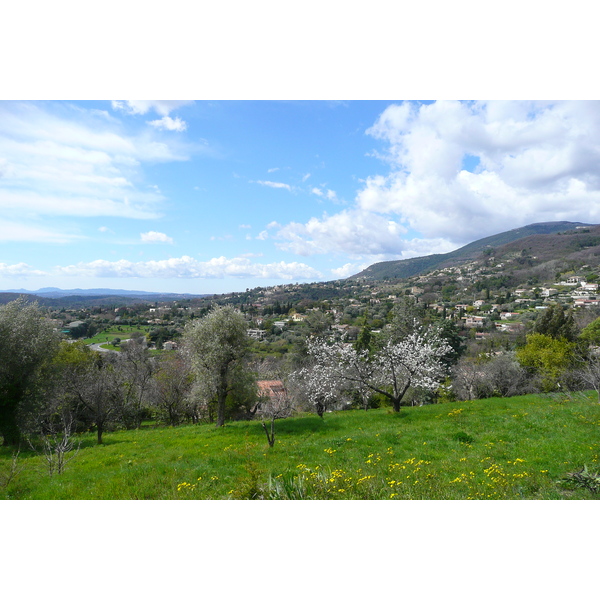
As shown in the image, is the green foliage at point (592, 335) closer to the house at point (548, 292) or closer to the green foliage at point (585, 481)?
the green foliage at point (585, 481)

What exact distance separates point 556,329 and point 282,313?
87491 millimetres

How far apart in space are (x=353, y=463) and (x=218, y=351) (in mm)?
8717

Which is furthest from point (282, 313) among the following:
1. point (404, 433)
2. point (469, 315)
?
point (404, 433)

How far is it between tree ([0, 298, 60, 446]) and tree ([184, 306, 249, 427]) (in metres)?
6.14

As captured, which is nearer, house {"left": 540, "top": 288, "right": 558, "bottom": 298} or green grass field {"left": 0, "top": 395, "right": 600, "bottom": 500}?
green grass field {"left": 0, "top": 395, "right": 600, "bottom": 500}

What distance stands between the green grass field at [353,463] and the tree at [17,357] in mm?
2005

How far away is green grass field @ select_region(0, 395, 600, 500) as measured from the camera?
18.2 ft

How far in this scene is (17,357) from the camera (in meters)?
13.0

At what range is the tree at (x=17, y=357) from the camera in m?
12.8

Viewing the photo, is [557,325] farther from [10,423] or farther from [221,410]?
[10,423]

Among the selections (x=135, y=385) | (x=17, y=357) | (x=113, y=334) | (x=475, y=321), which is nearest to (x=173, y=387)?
(x=135, y=385)

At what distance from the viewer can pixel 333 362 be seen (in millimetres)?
17984

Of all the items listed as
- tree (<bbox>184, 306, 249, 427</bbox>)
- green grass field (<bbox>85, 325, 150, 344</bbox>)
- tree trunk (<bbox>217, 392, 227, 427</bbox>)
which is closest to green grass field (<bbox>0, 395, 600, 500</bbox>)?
tree trunk (<bbox>217, 392, 227, 427</bbox>)

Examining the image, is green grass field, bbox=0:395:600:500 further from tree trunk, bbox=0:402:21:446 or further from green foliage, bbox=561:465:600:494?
tree trunk, bbox=0:402:21:446
